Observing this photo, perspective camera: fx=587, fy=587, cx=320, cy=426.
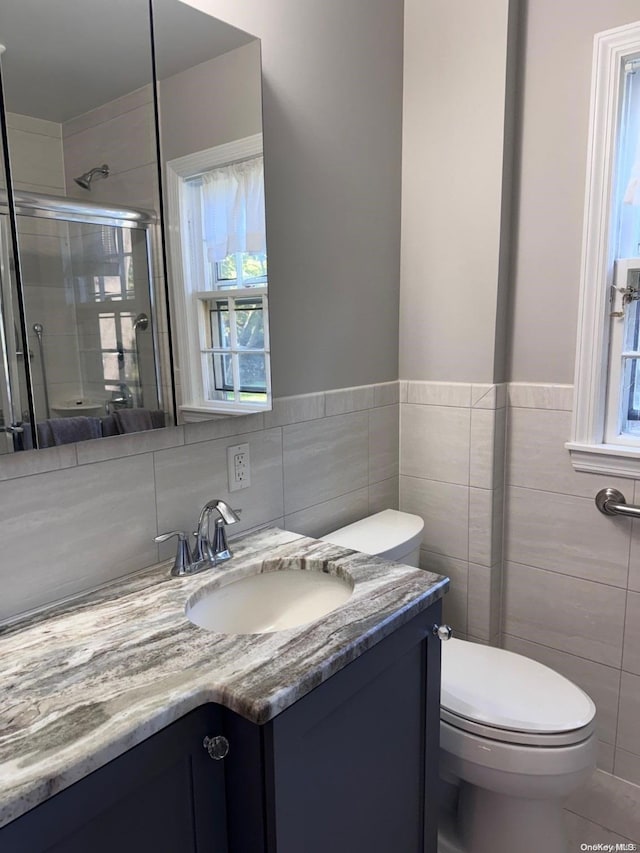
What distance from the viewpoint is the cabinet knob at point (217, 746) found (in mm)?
873

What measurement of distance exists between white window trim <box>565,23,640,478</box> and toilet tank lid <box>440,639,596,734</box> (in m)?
0.62

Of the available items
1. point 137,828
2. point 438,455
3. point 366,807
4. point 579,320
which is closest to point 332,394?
point 438,455

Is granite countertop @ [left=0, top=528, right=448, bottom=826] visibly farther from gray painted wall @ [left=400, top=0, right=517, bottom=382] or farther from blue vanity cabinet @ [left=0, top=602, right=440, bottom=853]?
gray painted wall @ [left=400, top=0, right=517, bottom=382]

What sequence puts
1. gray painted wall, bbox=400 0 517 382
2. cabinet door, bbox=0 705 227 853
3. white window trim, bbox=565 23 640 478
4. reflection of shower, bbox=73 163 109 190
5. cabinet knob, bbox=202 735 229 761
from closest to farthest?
cabinet door, bbox=0 705 227 853 → cabinet knob, bbox=202 735 229 761 → reflection of shower, bbox=73 163 109 190 → white window trim, bbox=565 23 640 478 → gray painted wall, bbox=400 0 517 382

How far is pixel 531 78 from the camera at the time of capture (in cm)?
173

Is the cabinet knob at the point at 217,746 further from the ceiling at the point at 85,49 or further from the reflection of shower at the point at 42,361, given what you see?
the ceiling at the point at 85,49

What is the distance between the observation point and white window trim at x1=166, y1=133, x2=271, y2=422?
1278 millimetres

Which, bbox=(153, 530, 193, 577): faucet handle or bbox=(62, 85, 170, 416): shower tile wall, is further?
bbox=(153, 530, 193, 577): faucet handle

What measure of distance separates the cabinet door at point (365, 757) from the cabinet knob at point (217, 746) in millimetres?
71

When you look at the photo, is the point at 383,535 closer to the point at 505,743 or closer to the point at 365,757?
the point at 505,743

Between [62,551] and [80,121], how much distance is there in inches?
32.2

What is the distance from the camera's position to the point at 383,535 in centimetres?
178

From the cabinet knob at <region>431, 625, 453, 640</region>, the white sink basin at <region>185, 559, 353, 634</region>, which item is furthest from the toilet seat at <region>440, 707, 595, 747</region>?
the white sink basin at <region>185, 559, 353, 634</region>

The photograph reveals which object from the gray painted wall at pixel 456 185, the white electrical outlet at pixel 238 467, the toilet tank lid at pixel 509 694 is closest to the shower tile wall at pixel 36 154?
the white electrical outlet at pixel 238 467
